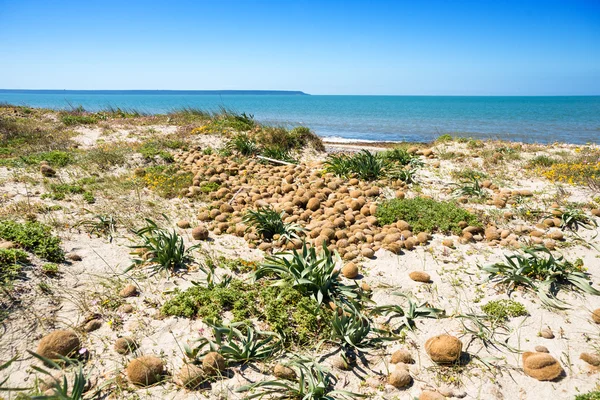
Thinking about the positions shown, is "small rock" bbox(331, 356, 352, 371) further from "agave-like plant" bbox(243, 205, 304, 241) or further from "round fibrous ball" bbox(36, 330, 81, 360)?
"agave-like plant" bbox(243, 205, 304, 241)

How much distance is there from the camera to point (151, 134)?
43.2 ft

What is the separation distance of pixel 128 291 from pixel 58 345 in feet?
3.18

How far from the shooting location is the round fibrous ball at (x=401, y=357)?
3150 mm

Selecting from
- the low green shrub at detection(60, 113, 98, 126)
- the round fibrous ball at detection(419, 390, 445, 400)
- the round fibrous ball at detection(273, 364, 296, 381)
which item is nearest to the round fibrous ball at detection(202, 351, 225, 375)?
the round fibrous ball at detection(273, 364, 296, 381)

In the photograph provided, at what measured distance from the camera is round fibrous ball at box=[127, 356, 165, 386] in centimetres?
278

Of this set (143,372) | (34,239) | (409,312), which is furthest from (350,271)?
(34,239)

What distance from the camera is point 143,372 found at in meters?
2.79

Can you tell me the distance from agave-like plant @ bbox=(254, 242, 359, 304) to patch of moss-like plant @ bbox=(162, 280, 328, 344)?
0.40 ft

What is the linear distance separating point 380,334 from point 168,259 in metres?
2.71

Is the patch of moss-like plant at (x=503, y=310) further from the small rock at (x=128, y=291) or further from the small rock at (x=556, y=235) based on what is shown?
the small rock at (x=128, y=291)

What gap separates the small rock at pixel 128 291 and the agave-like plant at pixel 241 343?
1105 millimetres

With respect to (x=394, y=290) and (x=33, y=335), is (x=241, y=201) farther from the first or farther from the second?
(x=33, y=335)

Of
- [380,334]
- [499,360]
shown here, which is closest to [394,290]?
[380,334]

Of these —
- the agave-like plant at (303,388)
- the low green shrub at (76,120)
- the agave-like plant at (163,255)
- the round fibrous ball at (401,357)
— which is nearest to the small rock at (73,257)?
the agave-like plant at (163,255)
